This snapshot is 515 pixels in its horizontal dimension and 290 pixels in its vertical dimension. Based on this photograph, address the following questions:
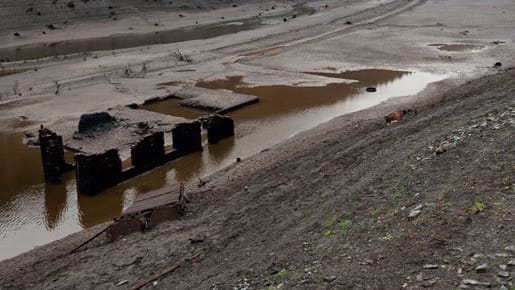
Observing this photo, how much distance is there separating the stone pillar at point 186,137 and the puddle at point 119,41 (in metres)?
24.7

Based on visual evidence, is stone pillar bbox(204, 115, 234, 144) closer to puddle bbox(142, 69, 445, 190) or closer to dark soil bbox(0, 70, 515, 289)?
puddle bbox(142, 69, 445, 190)

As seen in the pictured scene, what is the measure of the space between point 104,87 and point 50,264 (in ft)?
64.2

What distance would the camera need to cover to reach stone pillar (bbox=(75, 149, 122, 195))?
16.1m

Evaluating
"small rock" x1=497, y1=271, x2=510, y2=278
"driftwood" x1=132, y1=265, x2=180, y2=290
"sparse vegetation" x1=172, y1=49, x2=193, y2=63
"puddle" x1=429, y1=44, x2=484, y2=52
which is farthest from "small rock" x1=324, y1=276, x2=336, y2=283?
"puddle" x1=429, y1=44, x2=484, y2=52

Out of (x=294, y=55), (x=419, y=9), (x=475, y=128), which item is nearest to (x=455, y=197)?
(x=475, y=128)

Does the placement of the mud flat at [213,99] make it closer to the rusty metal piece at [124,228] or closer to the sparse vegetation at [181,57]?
the sparse vegetation at [181,57]

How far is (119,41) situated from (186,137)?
30.1 meters

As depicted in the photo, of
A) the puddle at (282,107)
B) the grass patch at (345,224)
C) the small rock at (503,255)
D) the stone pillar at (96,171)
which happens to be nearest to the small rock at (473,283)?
the small rock at (503,255)

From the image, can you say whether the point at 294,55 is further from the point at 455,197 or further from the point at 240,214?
the point at 455,197

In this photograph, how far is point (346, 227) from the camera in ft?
30.1

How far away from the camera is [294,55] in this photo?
38.1 meters

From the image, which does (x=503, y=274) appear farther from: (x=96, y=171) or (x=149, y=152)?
(x=149, y=152)

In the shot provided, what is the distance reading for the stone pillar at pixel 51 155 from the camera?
1717 cm

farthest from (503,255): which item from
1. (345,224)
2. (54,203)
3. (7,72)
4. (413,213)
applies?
(7,72)
